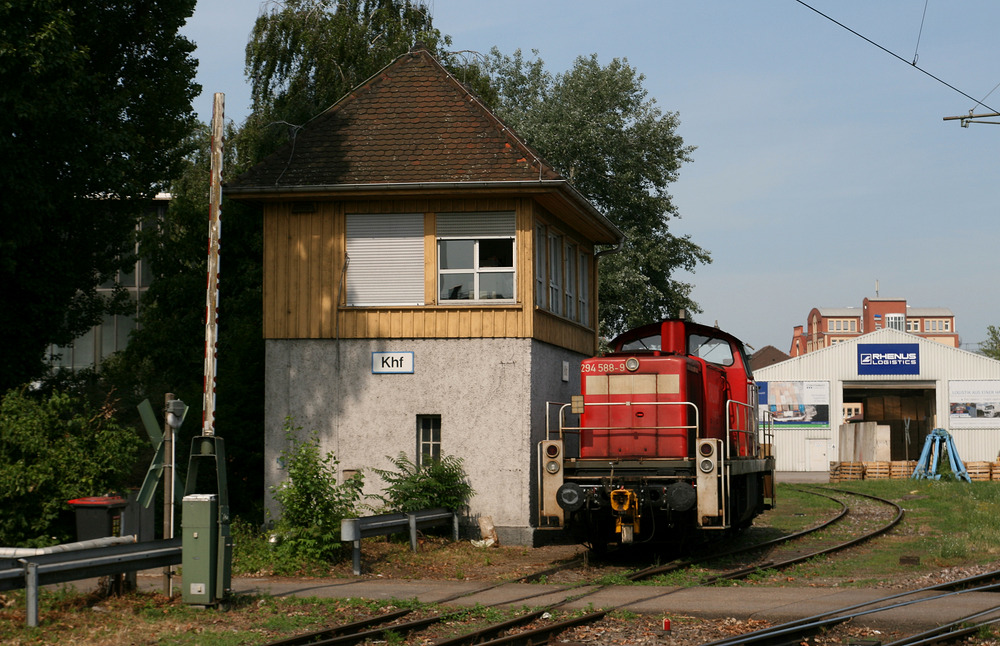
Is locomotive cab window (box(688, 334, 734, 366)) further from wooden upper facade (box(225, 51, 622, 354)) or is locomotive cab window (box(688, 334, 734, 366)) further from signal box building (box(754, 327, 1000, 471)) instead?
signal box building (box(754, 327, 1000, 471))

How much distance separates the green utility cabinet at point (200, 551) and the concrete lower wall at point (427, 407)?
21.8 feet

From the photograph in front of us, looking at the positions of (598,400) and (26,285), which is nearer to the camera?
(598,400)

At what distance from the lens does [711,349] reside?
57.7ft

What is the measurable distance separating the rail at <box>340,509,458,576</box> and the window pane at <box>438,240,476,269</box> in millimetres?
4136

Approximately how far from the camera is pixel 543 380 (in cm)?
1869

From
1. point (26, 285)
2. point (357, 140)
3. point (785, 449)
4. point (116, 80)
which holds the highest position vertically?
point (116, 80)

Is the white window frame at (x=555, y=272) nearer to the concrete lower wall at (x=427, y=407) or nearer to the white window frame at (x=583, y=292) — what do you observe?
the white window frame at (x=583, y=292)

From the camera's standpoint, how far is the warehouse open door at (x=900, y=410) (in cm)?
5469

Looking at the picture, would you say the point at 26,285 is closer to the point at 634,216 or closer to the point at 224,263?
the point at 224,263

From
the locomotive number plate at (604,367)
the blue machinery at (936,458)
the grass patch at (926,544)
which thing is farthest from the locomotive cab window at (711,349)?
the blue machinery at (936,458)

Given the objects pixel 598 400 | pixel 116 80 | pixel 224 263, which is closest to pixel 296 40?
pixel 224 263

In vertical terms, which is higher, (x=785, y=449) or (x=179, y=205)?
(x=179, y=205)

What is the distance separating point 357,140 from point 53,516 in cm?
807

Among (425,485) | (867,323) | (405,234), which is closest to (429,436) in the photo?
(425,485)
